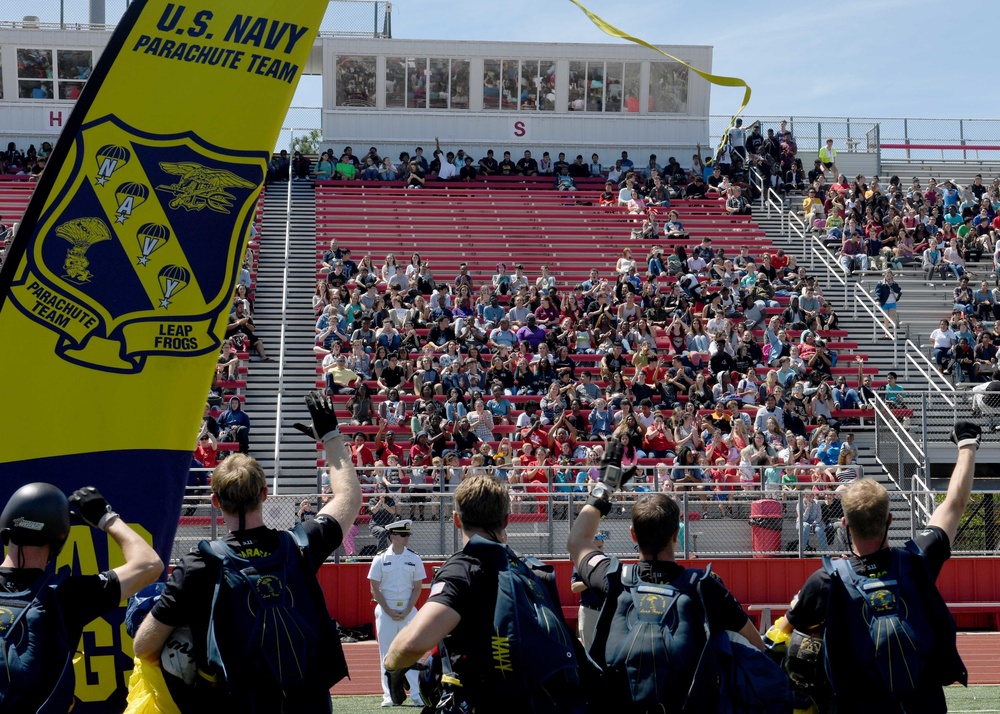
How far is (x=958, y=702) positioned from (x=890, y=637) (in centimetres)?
622

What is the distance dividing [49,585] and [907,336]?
19.4 metres

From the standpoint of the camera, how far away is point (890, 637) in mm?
4121

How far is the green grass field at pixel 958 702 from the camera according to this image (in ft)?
30.7

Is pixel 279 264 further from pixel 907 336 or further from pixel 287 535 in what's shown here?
pixel 287 535

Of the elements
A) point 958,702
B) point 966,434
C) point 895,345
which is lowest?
point 958,702

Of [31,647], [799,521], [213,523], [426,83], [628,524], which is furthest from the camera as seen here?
[426,83]

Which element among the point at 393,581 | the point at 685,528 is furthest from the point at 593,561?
the point at 685,528

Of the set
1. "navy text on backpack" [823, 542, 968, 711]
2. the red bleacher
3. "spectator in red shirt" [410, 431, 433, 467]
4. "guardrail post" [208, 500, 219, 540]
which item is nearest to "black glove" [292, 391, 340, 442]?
"navy text on backpack" [823, 542, 968, 711]

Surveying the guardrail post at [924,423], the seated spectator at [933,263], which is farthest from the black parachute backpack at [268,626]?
the seated spectator at [933,263]

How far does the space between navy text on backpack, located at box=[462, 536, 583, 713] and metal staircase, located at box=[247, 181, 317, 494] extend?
12660 millimetres

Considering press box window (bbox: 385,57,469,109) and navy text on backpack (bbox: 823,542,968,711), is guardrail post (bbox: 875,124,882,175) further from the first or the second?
navy text on backpack (bbox: 823,542,968,711)

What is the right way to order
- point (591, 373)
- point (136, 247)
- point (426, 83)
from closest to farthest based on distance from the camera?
1. point (136, 247)
2. point (591, 373)
3. point (426, 83)

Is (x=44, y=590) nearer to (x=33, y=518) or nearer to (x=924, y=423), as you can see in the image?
(x=33, y=518)

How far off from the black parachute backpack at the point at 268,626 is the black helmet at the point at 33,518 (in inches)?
17.9
